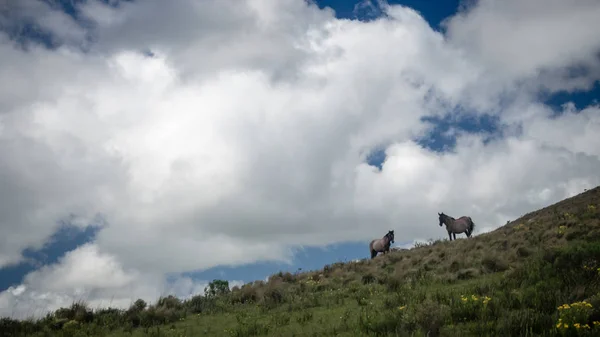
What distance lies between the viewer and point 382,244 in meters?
32.6

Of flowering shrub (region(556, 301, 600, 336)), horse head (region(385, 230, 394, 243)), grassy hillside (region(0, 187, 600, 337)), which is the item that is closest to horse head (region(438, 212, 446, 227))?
horse head (region(385, 230, 394, 243))

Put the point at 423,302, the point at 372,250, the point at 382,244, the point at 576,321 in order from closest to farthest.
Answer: the point at 576,321 → the point at 423,302 → the point at 382,244 → the point at 372,250

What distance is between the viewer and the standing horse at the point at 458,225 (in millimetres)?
34281

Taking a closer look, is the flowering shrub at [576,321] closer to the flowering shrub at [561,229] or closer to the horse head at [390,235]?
the flowering shrub at [561,229]

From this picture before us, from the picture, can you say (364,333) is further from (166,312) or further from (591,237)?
(591,237)

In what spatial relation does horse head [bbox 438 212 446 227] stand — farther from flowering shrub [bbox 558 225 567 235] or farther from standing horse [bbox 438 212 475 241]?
flowering shrub [bbox 558 225 567 235]

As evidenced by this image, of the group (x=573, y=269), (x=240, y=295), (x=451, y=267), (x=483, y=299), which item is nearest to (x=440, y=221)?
(x=451, y=267)

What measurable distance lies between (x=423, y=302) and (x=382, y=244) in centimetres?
2233

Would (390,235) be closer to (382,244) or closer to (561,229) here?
(382,244)

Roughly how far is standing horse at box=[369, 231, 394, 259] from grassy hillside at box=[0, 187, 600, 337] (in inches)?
262

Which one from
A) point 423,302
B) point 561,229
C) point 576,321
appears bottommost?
point 576,321

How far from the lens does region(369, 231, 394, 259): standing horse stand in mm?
32375

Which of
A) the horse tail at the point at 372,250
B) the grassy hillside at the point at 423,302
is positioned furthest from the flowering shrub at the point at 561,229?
the horse tail at the point at 372,250

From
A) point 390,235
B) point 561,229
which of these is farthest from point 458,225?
point 561,229
